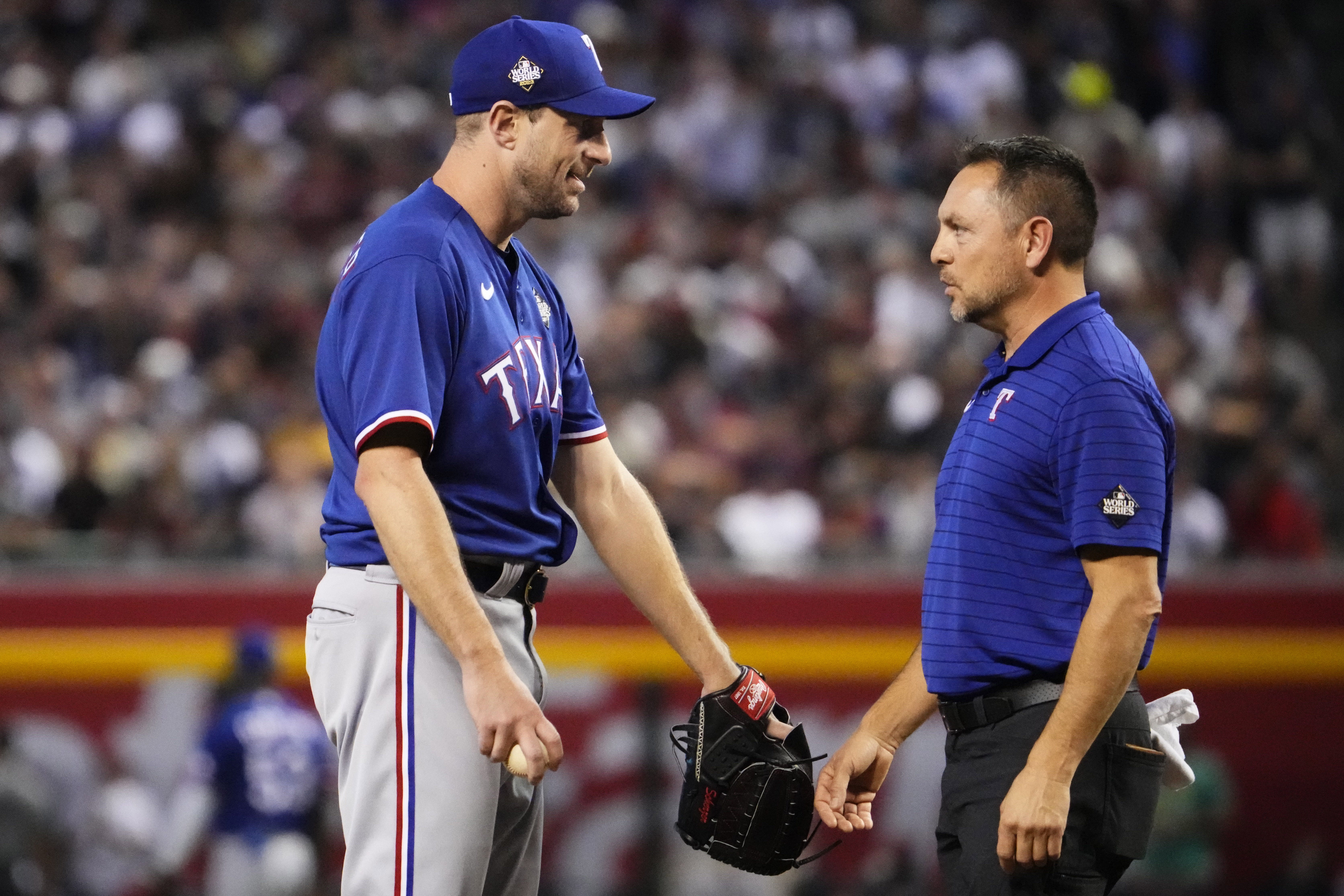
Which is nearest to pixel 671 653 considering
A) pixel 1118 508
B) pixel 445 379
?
pixel 445 379

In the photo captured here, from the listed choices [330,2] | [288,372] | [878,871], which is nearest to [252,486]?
[288,372]

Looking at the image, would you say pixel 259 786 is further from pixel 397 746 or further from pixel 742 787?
pixel 397 746

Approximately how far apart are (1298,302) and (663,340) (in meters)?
4.91

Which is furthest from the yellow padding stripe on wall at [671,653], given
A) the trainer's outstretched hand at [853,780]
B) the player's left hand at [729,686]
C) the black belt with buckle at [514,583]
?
the black belt with buckle at [514,583]

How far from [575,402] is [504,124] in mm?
767

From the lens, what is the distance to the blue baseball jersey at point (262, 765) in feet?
27.1

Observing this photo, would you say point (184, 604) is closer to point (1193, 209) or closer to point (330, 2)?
point (330, 2)

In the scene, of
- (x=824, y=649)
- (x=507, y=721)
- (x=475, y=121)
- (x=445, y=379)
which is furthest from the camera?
(x=824, y=649)

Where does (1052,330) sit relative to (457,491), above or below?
above

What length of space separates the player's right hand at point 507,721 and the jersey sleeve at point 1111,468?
1239mm

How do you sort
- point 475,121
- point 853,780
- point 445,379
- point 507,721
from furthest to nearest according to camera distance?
point 853,780, point 475,121, point 445,379, point 507,721

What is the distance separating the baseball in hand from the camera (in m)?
3.37

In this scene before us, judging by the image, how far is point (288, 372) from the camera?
438 inches

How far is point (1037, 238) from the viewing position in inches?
153
